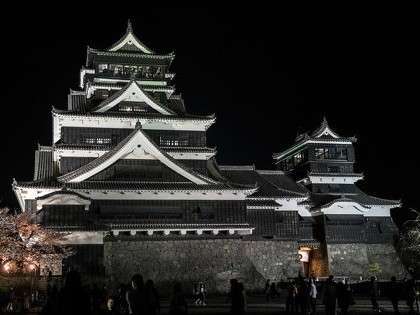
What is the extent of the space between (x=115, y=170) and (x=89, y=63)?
13756 millimetres

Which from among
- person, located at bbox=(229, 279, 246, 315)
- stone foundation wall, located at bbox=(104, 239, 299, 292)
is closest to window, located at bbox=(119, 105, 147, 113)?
stone foundation wall, located at bbox=(104, 239, 299, 292)

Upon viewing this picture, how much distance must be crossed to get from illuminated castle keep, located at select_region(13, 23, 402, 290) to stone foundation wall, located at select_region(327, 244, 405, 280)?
0.12 m

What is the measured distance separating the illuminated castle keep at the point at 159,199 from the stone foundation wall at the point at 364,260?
0.40 feet

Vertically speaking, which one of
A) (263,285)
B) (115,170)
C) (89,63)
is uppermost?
(89,63)

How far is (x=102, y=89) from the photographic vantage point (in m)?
38.8

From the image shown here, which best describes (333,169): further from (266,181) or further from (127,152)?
(127,152)

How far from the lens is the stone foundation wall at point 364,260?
42.9m

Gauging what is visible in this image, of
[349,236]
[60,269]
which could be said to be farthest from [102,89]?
[349,236]

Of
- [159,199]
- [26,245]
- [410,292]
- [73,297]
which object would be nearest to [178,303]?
[73,297]

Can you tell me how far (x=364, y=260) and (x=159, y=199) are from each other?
2202 cm

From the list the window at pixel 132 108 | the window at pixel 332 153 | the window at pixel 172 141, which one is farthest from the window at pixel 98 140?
the window at pixel 332 153

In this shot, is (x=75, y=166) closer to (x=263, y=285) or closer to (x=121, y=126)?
(x=121, y=126)

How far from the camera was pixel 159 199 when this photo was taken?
3156 cm

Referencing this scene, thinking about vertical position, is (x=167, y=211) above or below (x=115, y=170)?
below
